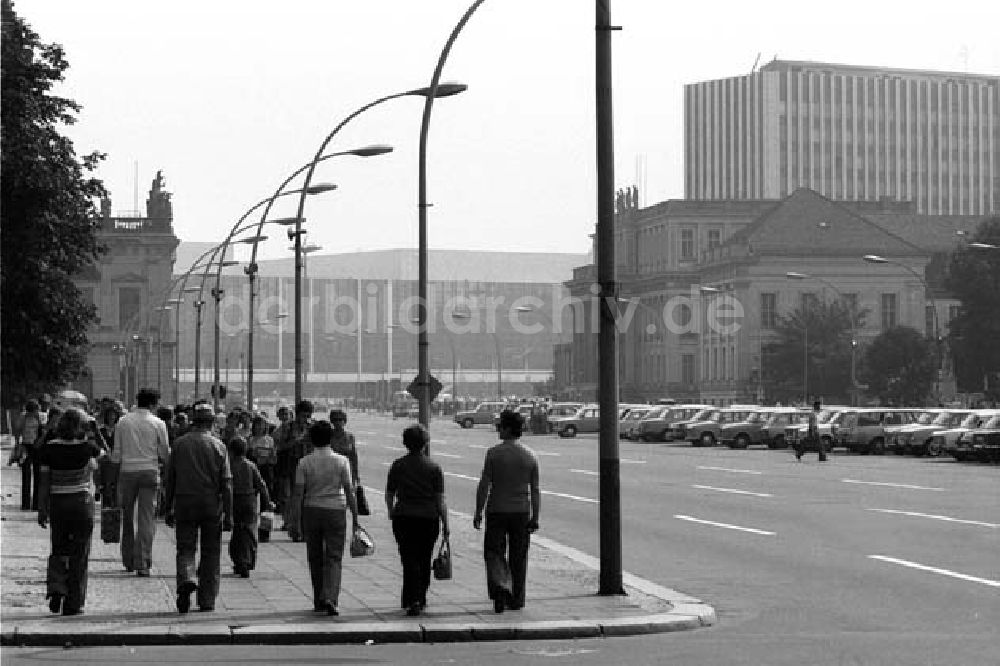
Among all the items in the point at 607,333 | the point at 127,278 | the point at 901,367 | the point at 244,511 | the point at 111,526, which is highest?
the point at 127,278

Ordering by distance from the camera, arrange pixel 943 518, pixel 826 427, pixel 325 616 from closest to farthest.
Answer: pixel 325 616
pixel 943 518
pixel 826 427

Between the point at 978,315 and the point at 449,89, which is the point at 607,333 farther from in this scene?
the point at 978,315

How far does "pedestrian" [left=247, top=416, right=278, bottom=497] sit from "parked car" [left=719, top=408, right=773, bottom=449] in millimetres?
51621

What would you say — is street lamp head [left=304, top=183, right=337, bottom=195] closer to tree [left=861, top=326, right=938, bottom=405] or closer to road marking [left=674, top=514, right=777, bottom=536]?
road marking [left=674, top=514, right=777, bottom=536]

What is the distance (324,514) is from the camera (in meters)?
16.7

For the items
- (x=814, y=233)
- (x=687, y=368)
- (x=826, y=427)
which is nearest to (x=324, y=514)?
(x=826, y=427)

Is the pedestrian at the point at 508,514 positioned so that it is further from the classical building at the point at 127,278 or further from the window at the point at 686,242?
the window at the point at 686,242

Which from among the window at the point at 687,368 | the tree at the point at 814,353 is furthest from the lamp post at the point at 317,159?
the window at the point at 687,368

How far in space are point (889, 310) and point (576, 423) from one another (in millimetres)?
54953

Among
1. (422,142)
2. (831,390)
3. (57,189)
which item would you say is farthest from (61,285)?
(831,390)

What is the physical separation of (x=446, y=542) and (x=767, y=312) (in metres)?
129

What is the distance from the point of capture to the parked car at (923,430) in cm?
6475

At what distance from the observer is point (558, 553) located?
24078 mm

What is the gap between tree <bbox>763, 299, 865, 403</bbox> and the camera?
368 feet
